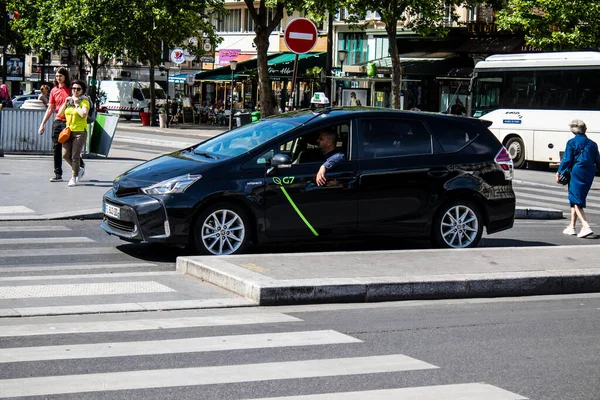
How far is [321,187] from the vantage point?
36.3 feet

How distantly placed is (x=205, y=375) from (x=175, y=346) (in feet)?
2.75

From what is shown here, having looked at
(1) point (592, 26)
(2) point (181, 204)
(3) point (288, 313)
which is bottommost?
(3) point (288, 313)

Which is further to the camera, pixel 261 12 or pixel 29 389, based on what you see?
pixel 261 12

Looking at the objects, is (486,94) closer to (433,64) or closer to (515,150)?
(515,150)

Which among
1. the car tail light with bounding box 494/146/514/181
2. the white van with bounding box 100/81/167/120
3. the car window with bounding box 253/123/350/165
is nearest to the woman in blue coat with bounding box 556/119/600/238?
the car tail light with bounding box 494/146/514/181

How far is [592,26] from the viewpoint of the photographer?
1496 inches

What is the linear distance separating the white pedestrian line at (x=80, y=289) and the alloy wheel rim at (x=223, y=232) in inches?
54.1

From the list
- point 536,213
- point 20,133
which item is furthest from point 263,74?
point 536,213

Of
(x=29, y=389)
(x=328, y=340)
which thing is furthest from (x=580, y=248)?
(x=29, y=389)

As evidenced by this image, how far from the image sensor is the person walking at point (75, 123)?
56.5 ft

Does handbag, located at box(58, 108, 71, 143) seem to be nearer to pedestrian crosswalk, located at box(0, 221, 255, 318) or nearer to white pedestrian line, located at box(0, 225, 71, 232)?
white pedestrian line, located at box(0, 225, 71, 232)

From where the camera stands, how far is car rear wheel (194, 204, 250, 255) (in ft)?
35.2

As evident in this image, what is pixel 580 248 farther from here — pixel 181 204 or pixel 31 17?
pixel 31 17

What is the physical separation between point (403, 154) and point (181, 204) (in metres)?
2.61
